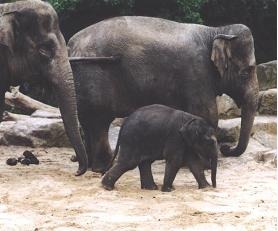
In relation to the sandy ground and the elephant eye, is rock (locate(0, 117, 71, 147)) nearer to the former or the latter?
the sandy ground

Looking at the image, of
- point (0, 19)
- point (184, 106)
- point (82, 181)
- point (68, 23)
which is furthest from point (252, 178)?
point (68, 23)

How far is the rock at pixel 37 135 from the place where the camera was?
34.4 ft

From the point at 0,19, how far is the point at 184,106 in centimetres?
244

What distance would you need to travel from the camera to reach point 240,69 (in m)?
8.65

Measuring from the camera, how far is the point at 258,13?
51.6ft

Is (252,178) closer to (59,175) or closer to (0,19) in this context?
(59,175)

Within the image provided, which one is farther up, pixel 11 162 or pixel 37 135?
pixel 11 162

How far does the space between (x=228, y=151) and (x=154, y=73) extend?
4.77ft

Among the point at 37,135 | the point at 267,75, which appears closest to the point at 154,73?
the point at 37,135

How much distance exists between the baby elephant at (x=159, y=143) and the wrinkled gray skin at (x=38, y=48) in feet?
1.71

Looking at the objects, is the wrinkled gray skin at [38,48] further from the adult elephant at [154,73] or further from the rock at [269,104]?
the rock at [269,104]

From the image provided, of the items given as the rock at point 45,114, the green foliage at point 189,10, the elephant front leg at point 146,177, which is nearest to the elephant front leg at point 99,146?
the elephant front leg at point 146,177

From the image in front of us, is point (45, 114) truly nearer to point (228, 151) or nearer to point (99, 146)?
point (99, 146)

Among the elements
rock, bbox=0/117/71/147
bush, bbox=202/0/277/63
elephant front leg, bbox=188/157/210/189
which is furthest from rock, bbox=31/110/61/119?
bush, bbox=202/0/277/63
